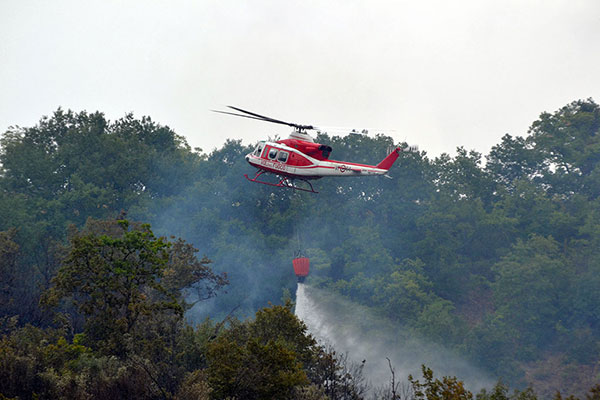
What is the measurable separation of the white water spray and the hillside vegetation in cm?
133

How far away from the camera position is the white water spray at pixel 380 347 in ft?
207

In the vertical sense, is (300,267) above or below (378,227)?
below

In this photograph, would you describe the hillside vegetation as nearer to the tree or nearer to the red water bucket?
the red water bucket

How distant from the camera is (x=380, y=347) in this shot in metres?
64.6

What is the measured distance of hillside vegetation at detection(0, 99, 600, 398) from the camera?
6612 cm

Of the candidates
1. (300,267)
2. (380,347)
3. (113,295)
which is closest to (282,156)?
(113,295)

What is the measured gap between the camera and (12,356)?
2709 centimetres

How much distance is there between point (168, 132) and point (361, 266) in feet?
108

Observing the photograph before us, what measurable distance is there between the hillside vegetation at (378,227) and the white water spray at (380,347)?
1.33 metres

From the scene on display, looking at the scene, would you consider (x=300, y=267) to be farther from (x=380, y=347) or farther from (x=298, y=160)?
(x=298, y=160)

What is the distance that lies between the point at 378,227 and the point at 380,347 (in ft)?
54.1

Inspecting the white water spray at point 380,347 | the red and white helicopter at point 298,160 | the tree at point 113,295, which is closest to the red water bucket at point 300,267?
the white water spray at point 380,347

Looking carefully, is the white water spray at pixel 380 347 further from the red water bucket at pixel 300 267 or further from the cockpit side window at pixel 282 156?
the cockpit side window at pixel 282 156

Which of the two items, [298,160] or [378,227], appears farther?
[378,227]
